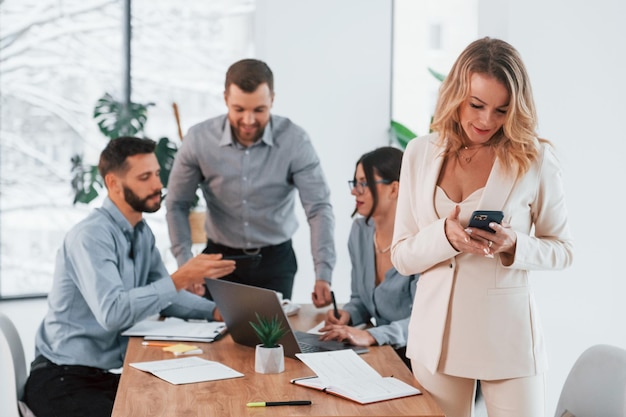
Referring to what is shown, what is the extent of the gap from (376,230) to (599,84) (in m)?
1.07

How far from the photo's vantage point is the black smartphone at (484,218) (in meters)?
1.99

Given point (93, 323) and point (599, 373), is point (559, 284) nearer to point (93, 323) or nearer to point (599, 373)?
point (599, 373)

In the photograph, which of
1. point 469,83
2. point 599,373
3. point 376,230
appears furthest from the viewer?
point 376,230

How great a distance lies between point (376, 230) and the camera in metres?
3.20

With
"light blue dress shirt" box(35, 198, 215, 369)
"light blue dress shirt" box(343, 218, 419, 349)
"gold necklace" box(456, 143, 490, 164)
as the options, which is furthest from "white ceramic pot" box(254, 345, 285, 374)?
"gold necklace" box(456, 143, 490, 164)

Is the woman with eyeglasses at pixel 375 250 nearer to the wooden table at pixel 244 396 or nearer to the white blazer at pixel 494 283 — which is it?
the wooden table at pixel 244 396

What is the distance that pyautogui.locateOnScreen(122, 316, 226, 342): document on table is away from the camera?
9.10 feet

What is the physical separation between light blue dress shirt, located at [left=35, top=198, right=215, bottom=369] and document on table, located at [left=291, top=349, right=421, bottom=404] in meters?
0.65

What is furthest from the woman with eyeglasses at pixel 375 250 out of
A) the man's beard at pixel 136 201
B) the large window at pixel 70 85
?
the large window at pixel 70 85

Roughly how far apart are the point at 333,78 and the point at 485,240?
3.88 m

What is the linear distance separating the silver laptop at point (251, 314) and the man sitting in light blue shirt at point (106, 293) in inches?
7.4


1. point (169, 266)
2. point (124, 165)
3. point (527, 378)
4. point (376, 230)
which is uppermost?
point (124, 165)

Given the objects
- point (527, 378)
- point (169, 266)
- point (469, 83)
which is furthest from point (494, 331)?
point (169, 266)

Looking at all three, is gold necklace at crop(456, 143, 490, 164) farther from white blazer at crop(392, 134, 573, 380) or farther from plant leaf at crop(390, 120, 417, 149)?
plant leaf at crop(390, 120, 417, 149)
